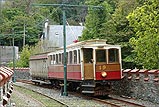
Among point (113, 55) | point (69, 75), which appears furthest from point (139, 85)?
point (69, 75)

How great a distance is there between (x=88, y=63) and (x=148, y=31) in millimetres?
4529

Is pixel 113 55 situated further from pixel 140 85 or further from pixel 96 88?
pixel 140 85

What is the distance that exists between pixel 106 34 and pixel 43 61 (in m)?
6.25

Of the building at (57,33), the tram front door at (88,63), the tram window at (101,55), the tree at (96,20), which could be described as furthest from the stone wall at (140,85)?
the building at (57,33)

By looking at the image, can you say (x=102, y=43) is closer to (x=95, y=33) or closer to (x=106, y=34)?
(x=106, y=34)

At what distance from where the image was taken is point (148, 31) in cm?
2180

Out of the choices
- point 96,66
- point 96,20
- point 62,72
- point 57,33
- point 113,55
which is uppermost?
point 57,33

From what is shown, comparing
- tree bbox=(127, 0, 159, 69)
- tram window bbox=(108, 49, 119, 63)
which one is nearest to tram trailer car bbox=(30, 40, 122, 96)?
tram window bbox=(108, 49, 119, 63)

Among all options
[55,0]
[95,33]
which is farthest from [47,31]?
[95,33]

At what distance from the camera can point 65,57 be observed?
69.2 feet

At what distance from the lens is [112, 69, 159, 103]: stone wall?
1642cm

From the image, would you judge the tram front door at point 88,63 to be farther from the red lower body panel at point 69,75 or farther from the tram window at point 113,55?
the tram window at point 113,55

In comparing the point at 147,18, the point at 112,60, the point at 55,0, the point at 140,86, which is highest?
the point at 55,0

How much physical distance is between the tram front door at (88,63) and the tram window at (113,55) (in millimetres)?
914
